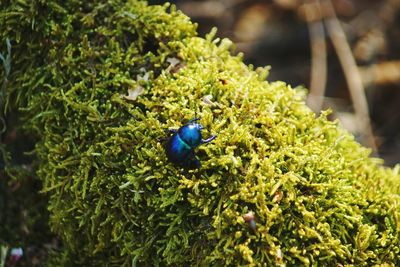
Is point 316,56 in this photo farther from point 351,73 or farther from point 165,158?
point 165,158

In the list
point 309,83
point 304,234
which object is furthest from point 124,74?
point 309,83

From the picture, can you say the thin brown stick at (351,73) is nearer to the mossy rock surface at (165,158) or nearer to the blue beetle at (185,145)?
the mossy rock surface at (165,158)

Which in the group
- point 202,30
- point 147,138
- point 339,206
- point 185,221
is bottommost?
point 202,30

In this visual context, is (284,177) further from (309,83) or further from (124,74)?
(309,83)

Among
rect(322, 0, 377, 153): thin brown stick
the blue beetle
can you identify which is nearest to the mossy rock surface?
the blue beetle

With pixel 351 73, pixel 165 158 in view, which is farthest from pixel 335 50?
pixel 165 158

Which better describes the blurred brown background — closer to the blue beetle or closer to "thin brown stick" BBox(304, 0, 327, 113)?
"thin brown stick" BBox(304, 0, 327, 113)

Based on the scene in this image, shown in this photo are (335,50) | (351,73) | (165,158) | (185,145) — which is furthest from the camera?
Result: (335,50)
